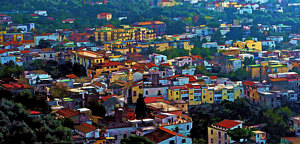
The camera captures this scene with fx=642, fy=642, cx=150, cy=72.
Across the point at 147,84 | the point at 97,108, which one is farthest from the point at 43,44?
the point at 97,108

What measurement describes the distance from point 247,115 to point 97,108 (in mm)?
4246

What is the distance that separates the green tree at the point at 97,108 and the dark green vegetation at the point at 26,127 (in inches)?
98.6

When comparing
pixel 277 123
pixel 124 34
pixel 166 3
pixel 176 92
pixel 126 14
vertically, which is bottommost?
pixel 277 123

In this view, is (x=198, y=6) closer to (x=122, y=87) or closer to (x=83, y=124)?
(x=122, y=87)

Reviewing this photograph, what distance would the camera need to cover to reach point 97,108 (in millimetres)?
16266

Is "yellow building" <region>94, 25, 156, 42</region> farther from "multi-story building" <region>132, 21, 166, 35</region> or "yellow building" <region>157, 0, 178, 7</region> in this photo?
"yellow building" <region>157, 0, 178, 7</region>

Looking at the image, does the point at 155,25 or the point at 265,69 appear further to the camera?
the point at 155,25

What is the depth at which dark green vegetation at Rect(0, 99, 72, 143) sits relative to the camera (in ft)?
40.3

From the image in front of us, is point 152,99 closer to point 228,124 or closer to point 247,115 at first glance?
point 247,115

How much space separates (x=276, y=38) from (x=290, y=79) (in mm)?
10740

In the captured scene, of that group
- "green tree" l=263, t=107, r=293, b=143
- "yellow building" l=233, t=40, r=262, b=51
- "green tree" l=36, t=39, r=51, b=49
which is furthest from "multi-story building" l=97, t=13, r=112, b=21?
"green tree" l=263, t=107, r=293, b=143

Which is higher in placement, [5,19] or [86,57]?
[5,19]

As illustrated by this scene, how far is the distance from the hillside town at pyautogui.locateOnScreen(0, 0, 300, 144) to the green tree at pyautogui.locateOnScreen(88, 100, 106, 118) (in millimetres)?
25

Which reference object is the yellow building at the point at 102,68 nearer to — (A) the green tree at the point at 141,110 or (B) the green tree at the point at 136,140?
(A) the green tree at the point at 141,110
